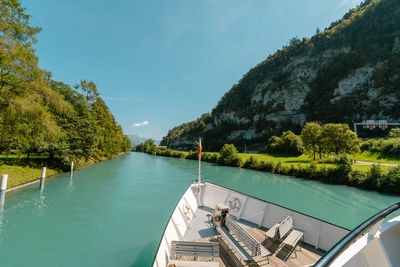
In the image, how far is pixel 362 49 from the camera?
7881cm

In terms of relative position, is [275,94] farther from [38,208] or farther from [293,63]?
[38,208]

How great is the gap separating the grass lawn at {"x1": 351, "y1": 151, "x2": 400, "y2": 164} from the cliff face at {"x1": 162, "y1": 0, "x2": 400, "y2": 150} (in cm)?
4066

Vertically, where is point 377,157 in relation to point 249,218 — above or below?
above

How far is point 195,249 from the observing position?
14.8ft

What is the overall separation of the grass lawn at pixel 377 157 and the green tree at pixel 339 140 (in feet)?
10.7

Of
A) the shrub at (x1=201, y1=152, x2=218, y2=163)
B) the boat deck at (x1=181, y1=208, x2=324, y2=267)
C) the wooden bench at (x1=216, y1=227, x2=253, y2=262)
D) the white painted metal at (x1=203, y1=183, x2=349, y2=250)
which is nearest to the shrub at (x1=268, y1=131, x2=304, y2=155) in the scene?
the shrub at (x1=201, y1=152, x2=218, y2=163)

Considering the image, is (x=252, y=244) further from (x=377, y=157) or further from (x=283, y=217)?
(x=377, y=157)

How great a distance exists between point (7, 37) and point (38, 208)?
11681mm

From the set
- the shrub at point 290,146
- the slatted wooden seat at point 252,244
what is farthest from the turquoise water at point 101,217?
the shrub at point 290,146

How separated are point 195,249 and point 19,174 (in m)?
22.7

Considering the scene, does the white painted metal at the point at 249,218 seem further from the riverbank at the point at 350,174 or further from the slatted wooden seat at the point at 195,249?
the riverbank at the point at 350,174

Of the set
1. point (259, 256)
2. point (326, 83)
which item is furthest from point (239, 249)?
point (326, 83)

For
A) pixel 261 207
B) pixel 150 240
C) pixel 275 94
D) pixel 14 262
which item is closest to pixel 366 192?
pixel 261 207

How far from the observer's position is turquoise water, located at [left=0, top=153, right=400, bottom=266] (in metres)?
6.96
